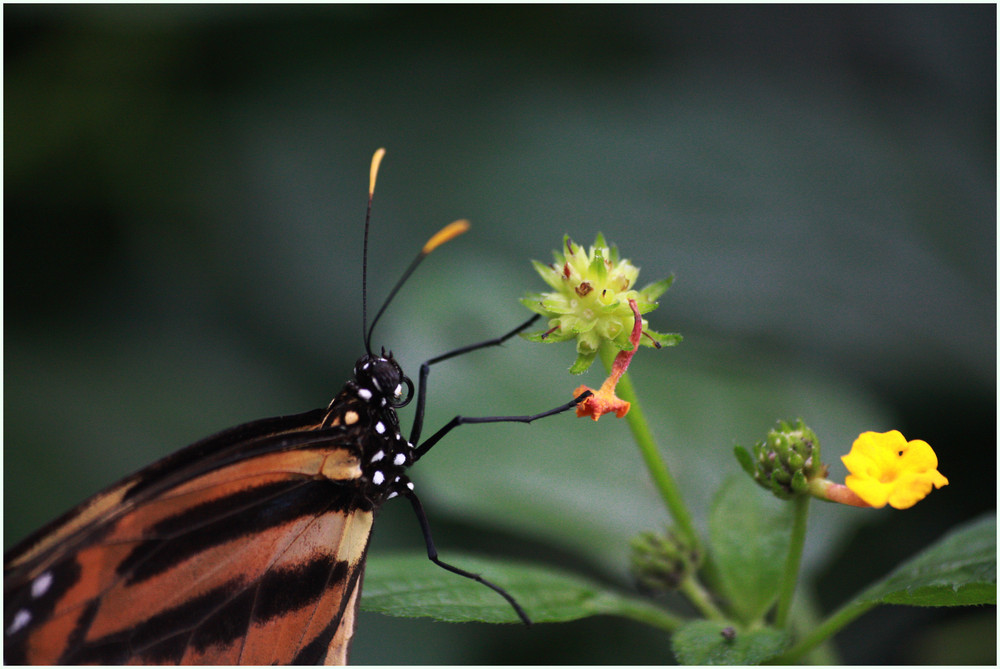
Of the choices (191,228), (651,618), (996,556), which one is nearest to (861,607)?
(996,556)

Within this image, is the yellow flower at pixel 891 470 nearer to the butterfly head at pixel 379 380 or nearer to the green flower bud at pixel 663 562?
the green flower bud at pixel 663 562

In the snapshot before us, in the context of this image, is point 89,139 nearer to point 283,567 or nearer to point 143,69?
point 143,69

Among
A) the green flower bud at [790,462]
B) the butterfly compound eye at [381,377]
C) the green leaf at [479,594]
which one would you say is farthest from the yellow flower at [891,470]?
the butterfly compound eye at [381,377]

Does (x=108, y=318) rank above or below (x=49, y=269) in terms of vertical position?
below

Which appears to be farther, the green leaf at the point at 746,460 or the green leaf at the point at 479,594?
the green leaf at the point at 479,594

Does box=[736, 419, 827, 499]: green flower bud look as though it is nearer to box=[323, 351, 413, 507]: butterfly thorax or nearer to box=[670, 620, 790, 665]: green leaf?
box=[670, 620, 790, 665]: green leaf

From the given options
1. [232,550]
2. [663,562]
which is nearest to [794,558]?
[663,562]

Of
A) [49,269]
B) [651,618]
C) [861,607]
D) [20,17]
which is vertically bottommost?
[651,618]

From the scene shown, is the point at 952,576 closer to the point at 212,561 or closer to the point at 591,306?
the point at 591,306
